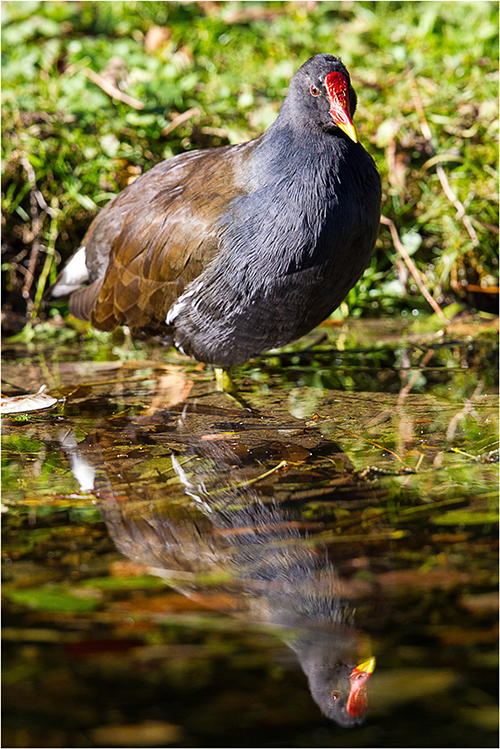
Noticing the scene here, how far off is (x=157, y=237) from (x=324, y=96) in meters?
0.84

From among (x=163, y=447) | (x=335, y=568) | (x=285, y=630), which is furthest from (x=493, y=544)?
(x=163, y=447)

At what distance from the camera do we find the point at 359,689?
1492 millimetres

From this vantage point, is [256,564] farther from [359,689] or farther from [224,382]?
[224,382]

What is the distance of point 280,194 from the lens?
282cm

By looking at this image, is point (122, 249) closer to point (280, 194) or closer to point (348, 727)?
point (280, 194)

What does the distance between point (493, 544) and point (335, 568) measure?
39 centimetres

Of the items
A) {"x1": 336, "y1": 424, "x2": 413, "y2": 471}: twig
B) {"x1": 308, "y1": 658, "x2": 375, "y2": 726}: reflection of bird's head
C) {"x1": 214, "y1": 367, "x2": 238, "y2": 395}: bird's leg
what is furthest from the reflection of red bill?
{"x1": 214, "y1": 367, "x2": 238, "y2": 395}: bird's leg

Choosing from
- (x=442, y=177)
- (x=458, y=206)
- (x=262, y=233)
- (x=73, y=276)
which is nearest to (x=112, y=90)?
(x=73, y=276)

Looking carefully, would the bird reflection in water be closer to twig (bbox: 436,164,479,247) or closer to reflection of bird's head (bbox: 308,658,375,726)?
reflection of bird's head (bbox: 308,658,375,726)

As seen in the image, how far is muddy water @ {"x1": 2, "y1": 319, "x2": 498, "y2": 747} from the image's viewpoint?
1.43 m

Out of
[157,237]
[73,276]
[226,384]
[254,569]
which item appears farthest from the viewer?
[73,276]

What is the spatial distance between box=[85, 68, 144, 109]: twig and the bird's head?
1942 mm

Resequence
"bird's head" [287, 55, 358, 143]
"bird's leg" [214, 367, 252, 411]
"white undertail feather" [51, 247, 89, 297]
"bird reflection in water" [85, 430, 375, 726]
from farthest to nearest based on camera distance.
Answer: "white undertail feather" [51, 247, 89, 297] < "bird's leg" [214, 367, 252, 411] < "bird's head" [287, 55, 358, 143] < "bird reflection in water" [85, 430, 375, 726]

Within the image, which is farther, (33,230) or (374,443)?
(33,230)
